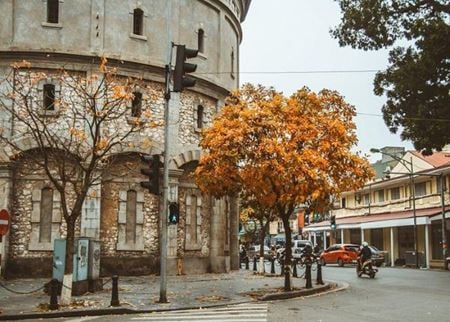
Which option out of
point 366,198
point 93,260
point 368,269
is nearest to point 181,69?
point 93,260

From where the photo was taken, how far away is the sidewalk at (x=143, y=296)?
1520 centimetres

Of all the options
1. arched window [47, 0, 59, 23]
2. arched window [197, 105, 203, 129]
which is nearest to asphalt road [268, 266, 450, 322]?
arched window [197, 105, 203, 129]

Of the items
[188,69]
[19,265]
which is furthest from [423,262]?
[188,69]

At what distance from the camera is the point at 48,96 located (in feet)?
83.9

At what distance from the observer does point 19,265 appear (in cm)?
2481

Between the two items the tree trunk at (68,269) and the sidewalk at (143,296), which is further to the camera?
the tree trunk at (68,269)

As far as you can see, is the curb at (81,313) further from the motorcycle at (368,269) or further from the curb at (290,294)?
the motorcycle at (368,269)

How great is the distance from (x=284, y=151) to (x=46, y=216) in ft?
37.8

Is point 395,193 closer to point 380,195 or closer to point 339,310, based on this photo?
point 380,195

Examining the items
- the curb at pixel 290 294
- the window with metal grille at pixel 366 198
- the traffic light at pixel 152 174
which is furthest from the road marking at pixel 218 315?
the window with metal grille at pixel 366 198

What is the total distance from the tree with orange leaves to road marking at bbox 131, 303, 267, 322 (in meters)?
4.51

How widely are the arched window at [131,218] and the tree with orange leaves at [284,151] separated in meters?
6.37

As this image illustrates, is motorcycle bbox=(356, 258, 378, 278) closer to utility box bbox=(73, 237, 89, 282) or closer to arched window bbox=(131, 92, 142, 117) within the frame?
arched window bbox=(131, 92, 142, 117)

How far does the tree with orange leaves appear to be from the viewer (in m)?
19.5
